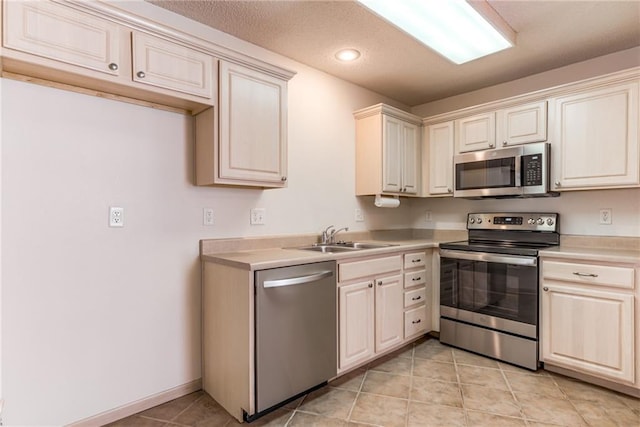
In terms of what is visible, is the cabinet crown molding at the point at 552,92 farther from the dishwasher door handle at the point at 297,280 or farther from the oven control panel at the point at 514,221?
the dishwasher door handle at the point at 297,280

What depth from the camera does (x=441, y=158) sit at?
342 centimetres

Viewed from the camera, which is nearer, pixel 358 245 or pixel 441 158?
pixel 358 245

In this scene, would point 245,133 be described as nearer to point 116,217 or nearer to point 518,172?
point 116,217

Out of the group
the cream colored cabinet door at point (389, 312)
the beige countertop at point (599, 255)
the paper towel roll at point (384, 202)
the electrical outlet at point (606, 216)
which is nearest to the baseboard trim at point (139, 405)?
the cream colored cabinet door at point (389, 312)

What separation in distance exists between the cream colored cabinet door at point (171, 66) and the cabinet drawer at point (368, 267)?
55.2 inches

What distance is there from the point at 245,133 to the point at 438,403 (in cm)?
207

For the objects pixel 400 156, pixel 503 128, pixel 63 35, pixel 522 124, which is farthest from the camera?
pixel 400 156

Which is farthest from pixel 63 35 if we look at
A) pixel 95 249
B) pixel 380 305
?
pixel 380 305

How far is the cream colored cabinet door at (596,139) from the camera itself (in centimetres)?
236

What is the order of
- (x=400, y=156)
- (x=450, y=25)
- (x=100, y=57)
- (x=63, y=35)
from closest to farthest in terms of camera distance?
(x=63, y=35)
(x=100, y=57)
(x=450, y=25)
(x=400, y=156)

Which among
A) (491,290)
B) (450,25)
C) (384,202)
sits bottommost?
(491,290)

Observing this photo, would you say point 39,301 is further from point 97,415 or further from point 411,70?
point 411,70

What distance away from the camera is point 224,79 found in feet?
6.88

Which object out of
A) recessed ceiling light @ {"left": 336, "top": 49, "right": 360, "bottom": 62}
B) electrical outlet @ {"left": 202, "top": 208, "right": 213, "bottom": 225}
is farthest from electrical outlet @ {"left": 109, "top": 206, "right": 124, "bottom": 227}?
recessed ceiling light @ {"left": 336, "top": 49, "right": 360, "bottom": 62}
